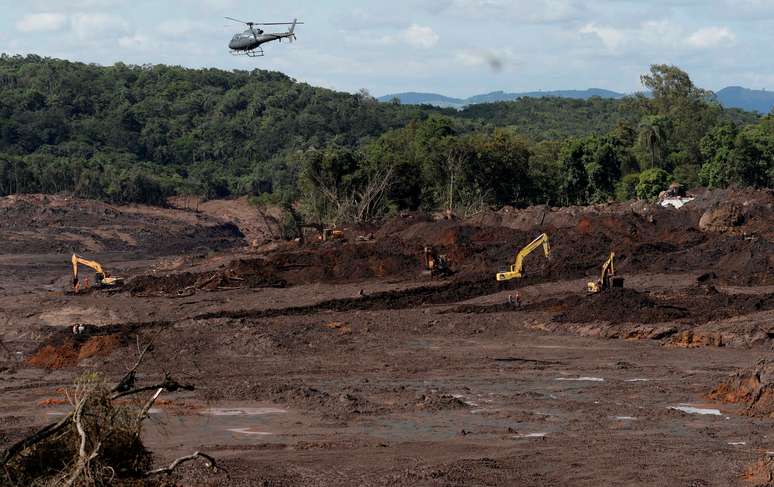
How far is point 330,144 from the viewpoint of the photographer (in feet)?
359

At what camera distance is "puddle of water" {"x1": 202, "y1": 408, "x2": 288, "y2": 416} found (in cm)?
2227

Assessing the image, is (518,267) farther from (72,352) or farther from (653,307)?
(72,352)

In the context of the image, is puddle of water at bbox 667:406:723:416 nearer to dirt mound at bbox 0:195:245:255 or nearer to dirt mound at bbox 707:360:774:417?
dirt mound at bbox 707:360:774:417

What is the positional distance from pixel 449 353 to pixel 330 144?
3179 inches

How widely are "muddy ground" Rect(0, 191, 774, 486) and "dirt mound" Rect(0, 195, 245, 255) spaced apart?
13003 millimetres

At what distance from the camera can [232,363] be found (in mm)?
29016

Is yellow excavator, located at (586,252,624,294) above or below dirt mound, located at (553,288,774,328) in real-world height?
above

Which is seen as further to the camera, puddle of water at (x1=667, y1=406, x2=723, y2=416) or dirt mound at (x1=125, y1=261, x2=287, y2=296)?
dirt mound at (x1=125, y1=261, x2=287, y2=296)

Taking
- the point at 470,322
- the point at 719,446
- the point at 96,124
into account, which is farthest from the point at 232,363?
the point at 96,124

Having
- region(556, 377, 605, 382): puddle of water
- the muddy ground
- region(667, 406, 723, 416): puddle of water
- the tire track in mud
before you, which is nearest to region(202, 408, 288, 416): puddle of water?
the muddy ground

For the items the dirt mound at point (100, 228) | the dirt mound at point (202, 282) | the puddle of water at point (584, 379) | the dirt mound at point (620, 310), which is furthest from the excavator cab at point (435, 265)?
the dirt mound at point (100, 228)

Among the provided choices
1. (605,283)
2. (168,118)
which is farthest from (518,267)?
(168,118)

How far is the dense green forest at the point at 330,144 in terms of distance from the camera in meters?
72.6

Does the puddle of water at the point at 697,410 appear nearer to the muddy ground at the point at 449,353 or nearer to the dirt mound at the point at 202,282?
the muddy ground at the point at 449,353
